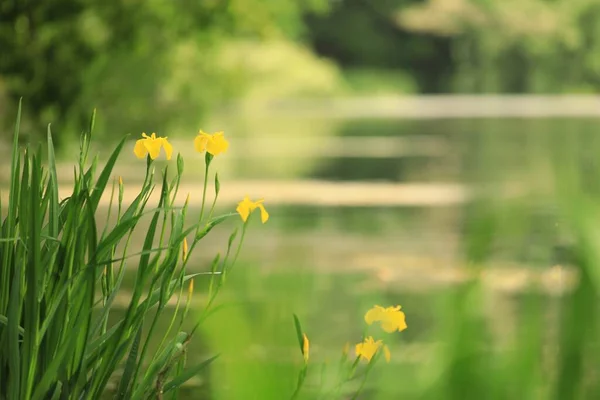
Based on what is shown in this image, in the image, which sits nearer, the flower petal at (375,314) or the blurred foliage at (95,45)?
the flower petal at (375,314)

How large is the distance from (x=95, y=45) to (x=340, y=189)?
200 centimetres

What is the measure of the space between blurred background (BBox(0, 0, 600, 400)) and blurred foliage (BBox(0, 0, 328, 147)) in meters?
0.02

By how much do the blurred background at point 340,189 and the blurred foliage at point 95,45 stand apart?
17 mm

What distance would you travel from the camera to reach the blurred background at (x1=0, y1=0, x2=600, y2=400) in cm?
56

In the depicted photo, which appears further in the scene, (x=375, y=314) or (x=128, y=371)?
(x=128, y=371)

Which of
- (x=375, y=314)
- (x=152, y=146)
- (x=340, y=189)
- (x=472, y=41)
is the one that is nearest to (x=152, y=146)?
(x=152, y=146)

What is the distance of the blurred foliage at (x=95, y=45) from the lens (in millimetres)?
9242

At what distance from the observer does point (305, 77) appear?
1227 inches

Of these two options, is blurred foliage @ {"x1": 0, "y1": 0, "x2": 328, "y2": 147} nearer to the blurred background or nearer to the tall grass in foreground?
the blurred background

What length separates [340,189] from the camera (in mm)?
9375

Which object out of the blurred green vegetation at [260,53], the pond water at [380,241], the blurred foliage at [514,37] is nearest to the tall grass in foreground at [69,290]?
the pond water at [380,241]

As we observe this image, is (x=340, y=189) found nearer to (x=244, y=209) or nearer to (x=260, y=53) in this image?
(x=244, y=209)

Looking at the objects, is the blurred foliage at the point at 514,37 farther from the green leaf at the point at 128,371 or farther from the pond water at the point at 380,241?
the green leaf at the point at 128,371

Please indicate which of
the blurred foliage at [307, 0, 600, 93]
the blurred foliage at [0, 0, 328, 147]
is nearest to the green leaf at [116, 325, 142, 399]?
the blurred foliage at [0, 0, 328, 147]
